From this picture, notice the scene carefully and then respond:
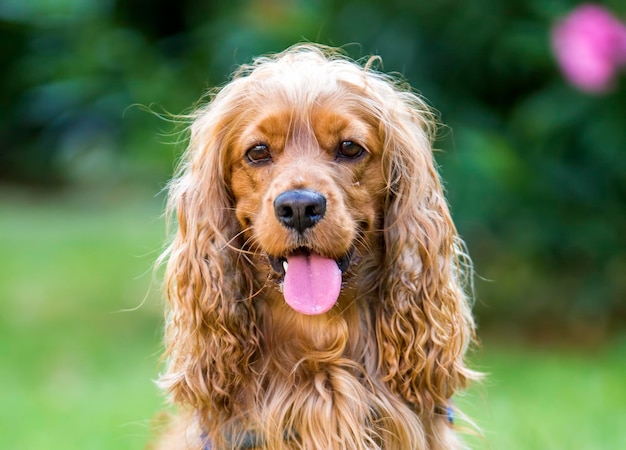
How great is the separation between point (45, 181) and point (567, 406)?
538 inches

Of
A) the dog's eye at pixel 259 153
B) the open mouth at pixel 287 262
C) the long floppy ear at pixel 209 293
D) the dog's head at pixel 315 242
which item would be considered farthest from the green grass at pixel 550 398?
the dog's eye at pixel 259 153

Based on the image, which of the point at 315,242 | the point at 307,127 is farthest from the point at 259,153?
the point at 315,242

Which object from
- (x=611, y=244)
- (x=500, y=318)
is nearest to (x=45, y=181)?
(x=500, y=318)

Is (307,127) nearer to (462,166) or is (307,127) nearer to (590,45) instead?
(462,166)

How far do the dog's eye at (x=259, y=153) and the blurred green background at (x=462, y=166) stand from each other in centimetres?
240

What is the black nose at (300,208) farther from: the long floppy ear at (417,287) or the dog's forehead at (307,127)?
the long floppy ear at (417,287)

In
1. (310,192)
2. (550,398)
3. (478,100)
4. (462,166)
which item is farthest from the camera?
(478,100)

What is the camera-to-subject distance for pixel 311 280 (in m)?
3.72

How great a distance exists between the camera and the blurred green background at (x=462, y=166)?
676 centimetres

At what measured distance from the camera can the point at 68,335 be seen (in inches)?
349

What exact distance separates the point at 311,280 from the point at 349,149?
20.5 inches

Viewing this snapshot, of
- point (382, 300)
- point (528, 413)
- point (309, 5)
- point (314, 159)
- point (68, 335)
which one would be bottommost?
point (68, 335)

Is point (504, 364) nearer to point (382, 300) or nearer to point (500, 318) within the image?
point (500, 318)

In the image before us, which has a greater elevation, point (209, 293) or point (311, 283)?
point (311, 283)
